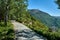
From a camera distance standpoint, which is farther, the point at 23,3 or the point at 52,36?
the point at 23,3

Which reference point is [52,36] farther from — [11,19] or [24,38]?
[11,19]

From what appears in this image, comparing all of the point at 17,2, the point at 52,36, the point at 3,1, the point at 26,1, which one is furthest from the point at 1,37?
the point at 26,1

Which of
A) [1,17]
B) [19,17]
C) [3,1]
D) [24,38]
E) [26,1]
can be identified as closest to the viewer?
[24,38]

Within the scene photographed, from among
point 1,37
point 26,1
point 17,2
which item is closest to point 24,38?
point 1,37

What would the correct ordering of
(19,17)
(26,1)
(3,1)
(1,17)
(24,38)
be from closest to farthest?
(24,38) → (3,1) → (26,1) → (1,17) → (19,17)

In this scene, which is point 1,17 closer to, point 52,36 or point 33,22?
point 33,22

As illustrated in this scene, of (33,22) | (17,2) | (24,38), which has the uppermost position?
(17,2)

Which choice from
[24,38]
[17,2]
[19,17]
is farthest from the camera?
[19,17]

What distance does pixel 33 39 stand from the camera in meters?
18.0

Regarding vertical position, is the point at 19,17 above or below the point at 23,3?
below

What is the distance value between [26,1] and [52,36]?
48.0 ft

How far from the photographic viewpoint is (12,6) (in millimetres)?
28297

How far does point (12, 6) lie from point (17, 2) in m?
1.13

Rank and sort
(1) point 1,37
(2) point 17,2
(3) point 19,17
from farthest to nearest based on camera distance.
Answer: (3) point 19,17 < (2) point 17,2 < (1) point 1,37
